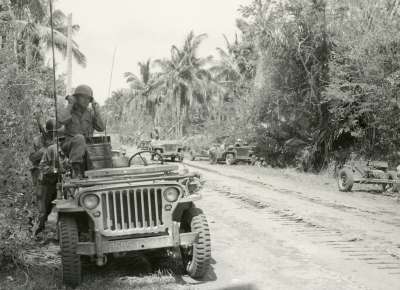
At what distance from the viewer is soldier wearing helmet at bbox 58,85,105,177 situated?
652 centimetres

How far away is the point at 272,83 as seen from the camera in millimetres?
22672

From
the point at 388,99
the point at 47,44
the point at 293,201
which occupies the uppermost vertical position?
the point at 47,44

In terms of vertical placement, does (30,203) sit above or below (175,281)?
above

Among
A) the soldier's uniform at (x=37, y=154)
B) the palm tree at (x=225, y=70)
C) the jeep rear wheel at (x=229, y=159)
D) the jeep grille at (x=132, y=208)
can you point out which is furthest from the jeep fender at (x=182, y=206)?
the palm tree at (x=225, y=70)

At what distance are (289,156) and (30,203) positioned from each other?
60.2 ft

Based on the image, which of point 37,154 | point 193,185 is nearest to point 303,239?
point 193,185

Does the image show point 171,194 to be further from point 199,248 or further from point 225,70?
point 225,70

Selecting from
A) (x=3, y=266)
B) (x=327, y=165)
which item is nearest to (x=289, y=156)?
(x=327, y=165)

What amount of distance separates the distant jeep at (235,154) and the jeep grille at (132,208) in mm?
21020

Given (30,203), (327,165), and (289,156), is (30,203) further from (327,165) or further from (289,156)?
(289,156)

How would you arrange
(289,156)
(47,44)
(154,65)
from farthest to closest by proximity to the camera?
(154,65), (47,44), (289,156)

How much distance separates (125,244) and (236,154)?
69.8 feet

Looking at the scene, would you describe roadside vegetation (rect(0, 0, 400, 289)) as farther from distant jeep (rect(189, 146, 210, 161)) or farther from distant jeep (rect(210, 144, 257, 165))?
distant jeep (rect(189, 146, 210, 161))

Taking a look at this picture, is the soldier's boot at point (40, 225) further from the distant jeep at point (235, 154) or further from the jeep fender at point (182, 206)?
the distant jeep at point (235, 154)
